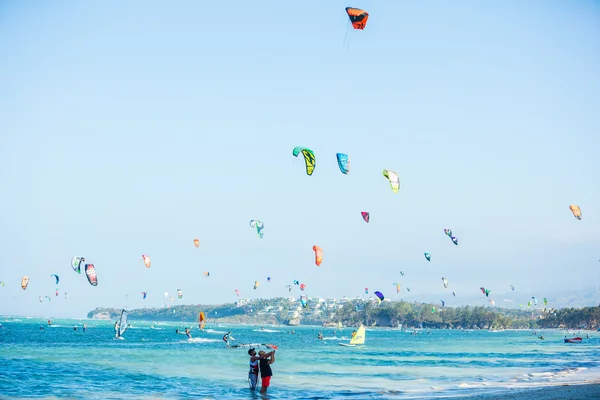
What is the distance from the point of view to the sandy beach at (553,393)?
14.7 m

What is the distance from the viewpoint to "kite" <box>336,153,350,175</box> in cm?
2605

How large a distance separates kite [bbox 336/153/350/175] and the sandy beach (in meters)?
11.5

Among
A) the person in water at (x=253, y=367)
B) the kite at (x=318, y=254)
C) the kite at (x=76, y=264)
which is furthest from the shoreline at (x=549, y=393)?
the kite at (x=76, y=264)

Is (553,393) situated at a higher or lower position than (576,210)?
lower

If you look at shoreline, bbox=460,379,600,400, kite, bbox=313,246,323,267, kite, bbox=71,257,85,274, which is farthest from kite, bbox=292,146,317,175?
kite, bbox=71,257,85,274

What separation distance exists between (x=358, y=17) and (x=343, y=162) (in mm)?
8599

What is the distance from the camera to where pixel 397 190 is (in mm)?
26672

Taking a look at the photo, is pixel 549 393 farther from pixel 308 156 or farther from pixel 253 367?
pixel 308 156

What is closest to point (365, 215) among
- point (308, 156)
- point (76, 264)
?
point (308, 156)

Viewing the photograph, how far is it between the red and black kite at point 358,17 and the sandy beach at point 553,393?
1053 cm

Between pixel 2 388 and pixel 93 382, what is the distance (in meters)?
3.00

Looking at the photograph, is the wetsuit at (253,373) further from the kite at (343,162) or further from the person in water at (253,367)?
the kite at (343,162)

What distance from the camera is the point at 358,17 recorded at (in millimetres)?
18422

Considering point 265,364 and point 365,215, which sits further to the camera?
point 365,215
